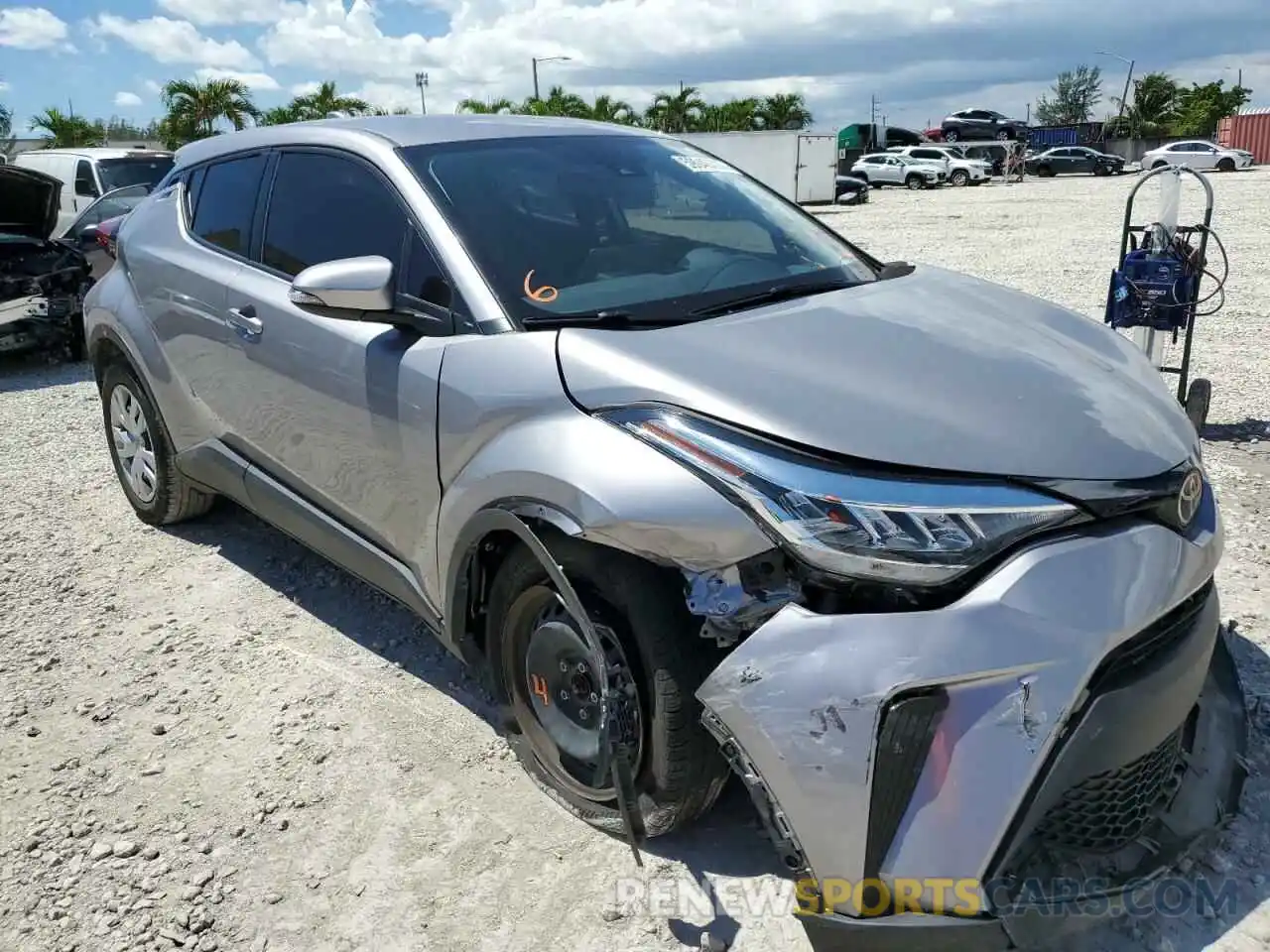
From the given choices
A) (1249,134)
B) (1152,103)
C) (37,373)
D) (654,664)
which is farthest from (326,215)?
(1152,103)

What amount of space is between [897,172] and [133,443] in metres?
38.3

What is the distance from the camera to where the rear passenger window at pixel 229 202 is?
3838mm

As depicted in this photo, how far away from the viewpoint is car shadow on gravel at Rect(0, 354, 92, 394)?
28.1ft

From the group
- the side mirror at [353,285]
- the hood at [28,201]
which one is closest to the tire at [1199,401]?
the side mirror at [353,285]

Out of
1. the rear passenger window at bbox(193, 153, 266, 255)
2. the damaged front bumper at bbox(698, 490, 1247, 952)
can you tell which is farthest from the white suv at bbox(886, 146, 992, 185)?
the damaged front bumper at bbox(698, 490, 1247, 952)

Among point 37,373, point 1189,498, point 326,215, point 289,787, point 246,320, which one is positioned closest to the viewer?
point 1189,498

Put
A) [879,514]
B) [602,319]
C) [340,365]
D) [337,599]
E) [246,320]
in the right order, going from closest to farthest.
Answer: [879,514]
[602,319]
[340,365]
[246,320]
[337,599]

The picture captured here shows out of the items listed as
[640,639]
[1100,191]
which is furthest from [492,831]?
[1100,191]

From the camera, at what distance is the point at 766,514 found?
6.65 feet

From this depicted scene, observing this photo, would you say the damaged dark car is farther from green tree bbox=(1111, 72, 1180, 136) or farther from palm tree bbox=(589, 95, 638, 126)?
green tree bbox=(1111, 72, 1180, 136)

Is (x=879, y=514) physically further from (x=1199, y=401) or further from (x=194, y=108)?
(x=194, y=108)

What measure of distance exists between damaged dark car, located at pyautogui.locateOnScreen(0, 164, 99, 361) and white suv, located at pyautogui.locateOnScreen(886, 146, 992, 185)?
34887mm

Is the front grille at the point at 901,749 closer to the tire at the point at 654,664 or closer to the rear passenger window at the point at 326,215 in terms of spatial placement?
the tire at the point at 654,664

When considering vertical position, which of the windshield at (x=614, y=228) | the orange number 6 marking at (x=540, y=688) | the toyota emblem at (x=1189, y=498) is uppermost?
the windshield at (x=614, y=228)
